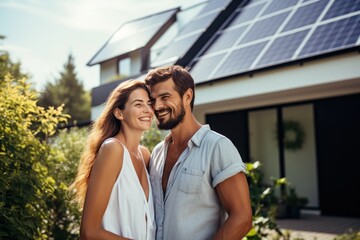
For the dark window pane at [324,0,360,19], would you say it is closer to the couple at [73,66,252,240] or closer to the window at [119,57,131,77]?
the couple at [73,66,252,240]

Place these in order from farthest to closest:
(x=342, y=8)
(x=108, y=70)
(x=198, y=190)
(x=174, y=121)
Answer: (x=108, y=70)
(x=342, y=8)
(x=174, y=121)
(x=198, y=190)

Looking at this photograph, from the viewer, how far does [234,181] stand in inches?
95.3

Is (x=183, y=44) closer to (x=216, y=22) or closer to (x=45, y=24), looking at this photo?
(x=216, y=22)

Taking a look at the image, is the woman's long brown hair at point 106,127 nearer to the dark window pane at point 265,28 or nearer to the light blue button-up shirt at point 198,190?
the light blue button-up shirt at point 198,190

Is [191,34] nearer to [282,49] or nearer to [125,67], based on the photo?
[282,49]

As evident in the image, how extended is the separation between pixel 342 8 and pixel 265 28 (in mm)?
2203

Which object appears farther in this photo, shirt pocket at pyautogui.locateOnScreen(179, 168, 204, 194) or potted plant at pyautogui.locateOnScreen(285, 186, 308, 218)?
potted plant at pyautogui.locateOnScreen(285, 186, 308, 218)

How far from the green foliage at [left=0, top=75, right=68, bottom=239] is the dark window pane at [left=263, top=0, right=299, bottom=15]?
9116 mm

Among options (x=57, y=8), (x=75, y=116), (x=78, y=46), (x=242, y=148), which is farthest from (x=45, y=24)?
(x=78, y=46)

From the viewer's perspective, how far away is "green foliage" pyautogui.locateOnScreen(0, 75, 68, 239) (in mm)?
3289

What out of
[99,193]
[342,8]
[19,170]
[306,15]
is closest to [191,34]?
[306,15]

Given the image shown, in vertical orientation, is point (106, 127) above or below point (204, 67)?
below

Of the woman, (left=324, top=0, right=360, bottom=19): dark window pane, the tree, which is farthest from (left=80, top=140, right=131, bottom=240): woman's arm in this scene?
the tree

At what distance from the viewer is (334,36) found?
348 inches
